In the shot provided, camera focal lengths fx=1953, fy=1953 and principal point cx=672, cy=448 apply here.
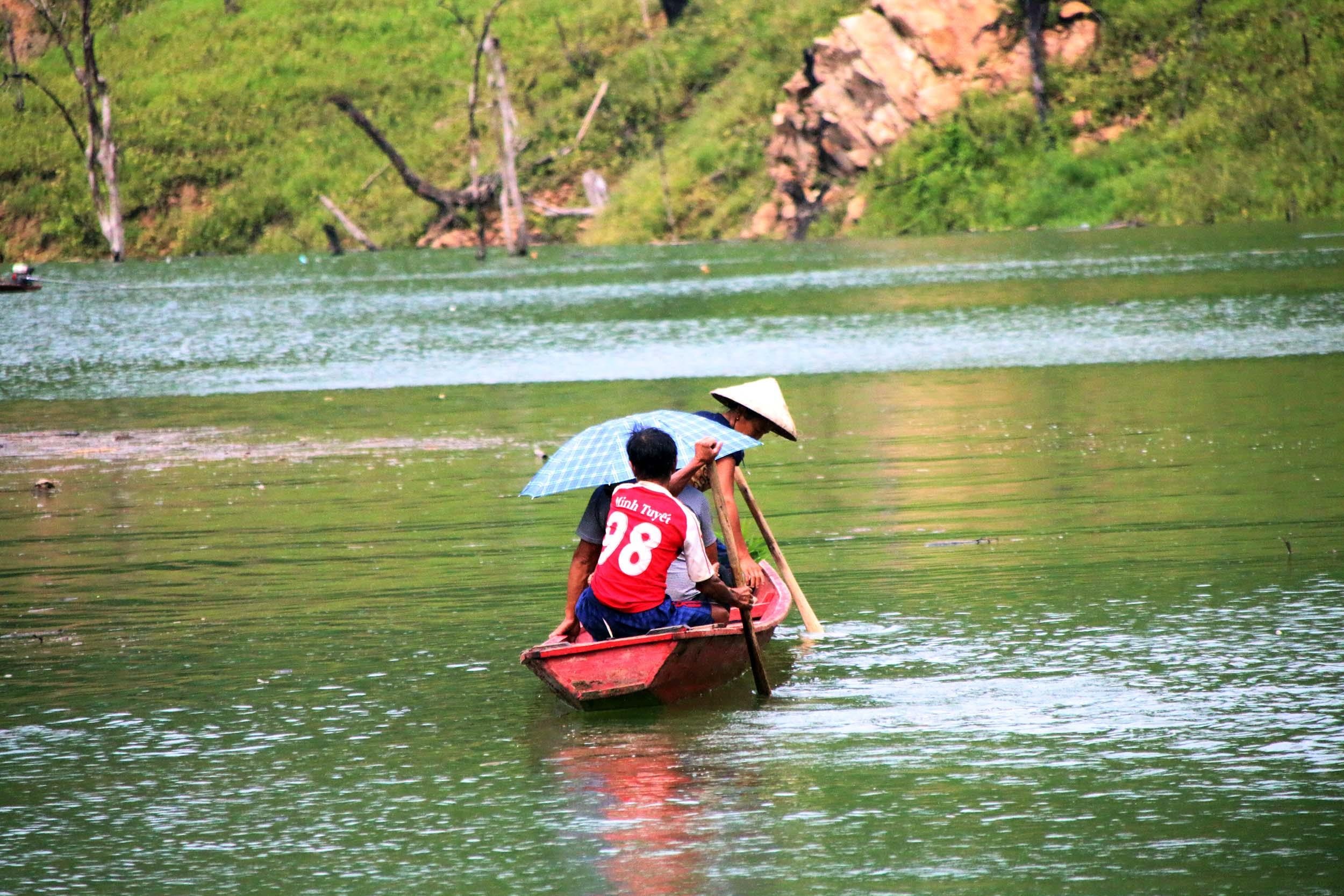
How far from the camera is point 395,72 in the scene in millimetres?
98062

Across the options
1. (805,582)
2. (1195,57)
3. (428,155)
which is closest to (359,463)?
(805,582)

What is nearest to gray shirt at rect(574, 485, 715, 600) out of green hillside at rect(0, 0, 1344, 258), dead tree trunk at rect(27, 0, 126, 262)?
green hillside at rect(0, 0, 1344, 258)

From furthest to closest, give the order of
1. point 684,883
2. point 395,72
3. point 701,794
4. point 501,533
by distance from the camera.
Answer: point 395,72
point 501,533
point 701,794
point 684,883

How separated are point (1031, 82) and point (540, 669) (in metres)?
63.8

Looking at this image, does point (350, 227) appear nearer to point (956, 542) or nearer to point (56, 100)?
point (56, 100)

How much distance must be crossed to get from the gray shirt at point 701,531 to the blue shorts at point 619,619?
250mm

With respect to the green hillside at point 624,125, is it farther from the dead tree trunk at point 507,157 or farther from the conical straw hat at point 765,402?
the conical straw hat at point 765,402

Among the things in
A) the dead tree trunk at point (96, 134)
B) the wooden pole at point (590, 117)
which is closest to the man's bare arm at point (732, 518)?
the wooden pole at point (590, 117)

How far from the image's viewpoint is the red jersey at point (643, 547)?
9.21 meters

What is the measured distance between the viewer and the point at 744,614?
934 centimetres

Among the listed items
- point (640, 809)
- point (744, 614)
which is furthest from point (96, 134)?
point (640, 809)

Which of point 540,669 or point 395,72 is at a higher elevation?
point 395,72

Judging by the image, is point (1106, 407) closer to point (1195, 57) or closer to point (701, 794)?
point (701, 794)

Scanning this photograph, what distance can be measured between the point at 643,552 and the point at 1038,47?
63.9m
